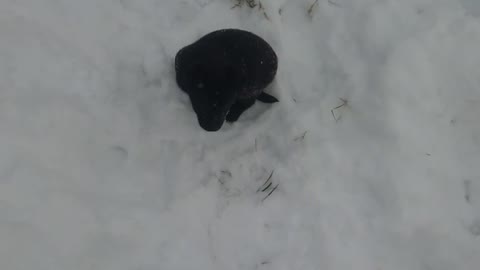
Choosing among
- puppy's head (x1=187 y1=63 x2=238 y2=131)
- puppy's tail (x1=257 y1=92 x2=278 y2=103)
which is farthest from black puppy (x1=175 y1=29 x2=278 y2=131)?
puppy's tail (x1=257 y1=92 x2=278 y2=103)

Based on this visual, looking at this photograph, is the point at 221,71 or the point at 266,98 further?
the point at 266,98

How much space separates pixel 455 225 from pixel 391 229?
13.2 inches

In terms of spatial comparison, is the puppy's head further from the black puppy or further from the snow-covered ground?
the snow-covered ground

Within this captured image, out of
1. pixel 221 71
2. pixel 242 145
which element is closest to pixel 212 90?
pixel 221 71

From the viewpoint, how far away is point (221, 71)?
2152mm

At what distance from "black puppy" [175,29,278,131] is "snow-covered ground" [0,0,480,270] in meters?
0.23

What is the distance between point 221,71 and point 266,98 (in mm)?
442

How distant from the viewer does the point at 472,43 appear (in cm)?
275

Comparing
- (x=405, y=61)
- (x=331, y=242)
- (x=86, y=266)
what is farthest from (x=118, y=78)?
(x=405, y=61)

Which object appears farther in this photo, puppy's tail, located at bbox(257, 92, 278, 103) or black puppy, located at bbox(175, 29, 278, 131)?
puppy's tail, located at bbox(257, 92, 278, 103)

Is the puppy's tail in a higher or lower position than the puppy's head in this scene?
lower

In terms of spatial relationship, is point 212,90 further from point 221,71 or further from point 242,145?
point 242,145

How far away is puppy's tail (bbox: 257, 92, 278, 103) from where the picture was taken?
8.25 feet

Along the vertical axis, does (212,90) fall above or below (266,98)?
above
